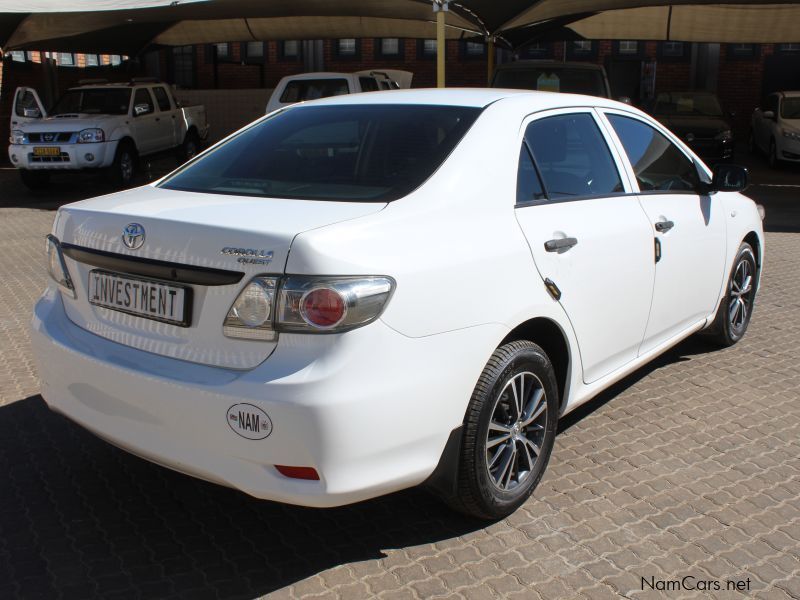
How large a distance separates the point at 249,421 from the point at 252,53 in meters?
27.2

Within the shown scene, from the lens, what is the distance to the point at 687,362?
553cm

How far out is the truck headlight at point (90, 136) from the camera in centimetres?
1495

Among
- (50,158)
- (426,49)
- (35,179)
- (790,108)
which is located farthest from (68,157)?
(790,108)

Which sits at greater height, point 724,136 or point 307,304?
point 307,304

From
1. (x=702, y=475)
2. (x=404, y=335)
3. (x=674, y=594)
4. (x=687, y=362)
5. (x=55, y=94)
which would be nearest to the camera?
(x=404, y=335)

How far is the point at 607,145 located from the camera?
4230mm

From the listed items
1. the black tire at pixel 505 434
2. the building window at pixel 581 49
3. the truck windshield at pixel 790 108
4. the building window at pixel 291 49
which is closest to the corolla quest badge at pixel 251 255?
the black tire at pixel 505 434

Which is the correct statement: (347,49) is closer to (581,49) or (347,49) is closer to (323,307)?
(581,49)

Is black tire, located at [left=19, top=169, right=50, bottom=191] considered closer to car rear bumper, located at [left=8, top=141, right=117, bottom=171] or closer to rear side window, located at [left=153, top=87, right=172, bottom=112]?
car rear bumper, located at [left=8, top=141, right=117, bottom=171]

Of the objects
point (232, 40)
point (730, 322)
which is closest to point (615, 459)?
point (730, 322)

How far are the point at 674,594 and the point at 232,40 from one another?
858 inches

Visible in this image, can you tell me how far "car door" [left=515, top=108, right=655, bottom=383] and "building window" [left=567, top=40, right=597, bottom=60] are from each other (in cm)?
2265

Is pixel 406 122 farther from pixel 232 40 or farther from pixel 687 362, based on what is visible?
pixel 232 40

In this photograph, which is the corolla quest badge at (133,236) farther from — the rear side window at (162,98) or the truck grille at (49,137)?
the rear side window at (162,98)
